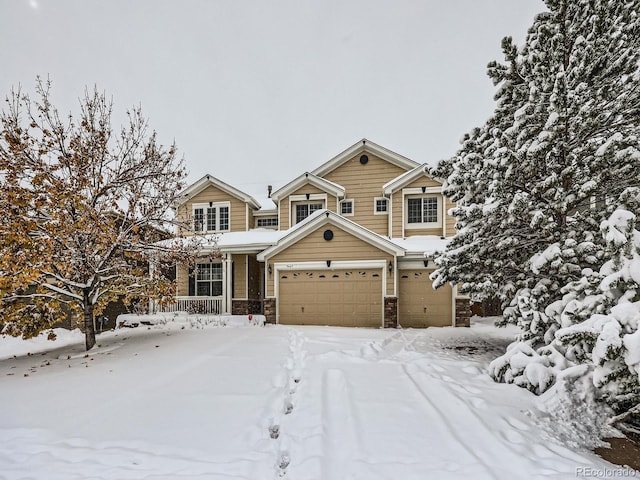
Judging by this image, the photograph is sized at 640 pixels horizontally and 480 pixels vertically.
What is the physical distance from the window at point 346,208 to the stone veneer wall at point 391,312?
4761 mm

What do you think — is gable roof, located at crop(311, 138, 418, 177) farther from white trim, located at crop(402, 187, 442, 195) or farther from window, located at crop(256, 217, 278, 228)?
window, located at crop(256, 217, 278, 228)

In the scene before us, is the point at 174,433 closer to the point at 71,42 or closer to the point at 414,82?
the point at 71,42

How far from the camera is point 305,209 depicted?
1523 cm

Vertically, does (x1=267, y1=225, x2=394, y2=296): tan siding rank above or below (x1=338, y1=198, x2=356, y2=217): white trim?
below

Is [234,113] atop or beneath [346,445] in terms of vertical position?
atop

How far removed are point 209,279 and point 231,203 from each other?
12.4 feet

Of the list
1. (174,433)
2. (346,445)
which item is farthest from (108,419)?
(346,445)

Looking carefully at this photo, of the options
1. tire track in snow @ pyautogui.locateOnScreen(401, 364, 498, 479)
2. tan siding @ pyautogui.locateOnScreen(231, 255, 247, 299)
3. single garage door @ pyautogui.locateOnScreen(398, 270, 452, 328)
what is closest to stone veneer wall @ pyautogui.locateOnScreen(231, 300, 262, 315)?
tan siding @ pyautogui.locateOnScreen(231, 255, 247, 299)

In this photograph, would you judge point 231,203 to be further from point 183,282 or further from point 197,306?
point 197,306

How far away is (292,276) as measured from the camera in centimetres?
1254

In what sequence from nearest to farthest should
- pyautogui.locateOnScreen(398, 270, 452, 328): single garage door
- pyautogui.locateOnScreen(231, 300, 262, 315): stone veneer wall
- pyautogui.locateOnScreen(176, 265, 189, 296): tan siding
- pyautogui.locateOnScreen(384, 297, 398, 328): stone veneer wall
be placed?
pyautogui.locateOnScreen(384, 297, 398, 328): stone veneer wall, pyautogui.locateOnScreen(398, 270, 452, 328): single garage door, pyautogui.locateOnScreen(231, 300, 262, 315): stone veneer wall, pyautogui.locateOnScreen(176, 265, 189, 296): tan siding

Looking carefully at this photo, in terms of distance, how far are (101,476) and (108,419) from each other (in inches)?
51.8

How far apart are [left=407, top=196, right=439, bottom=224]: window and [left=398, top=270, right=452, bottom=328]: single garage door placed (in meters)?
2.65

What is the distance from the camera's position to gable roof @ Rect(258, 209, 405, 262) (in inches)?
465
